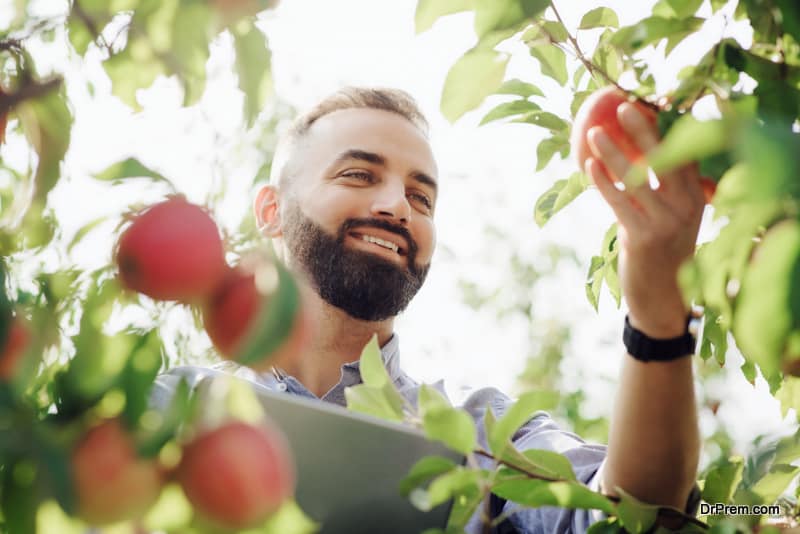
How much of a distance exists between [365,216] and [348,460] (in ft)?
3.47

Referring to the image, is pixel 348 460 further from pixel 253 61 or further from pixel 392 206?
pixel 392 206

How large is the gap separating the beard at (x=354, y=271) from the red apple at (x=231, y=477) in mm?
1383

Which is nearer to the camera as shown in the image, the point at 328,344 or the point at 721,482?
the point at 721,482

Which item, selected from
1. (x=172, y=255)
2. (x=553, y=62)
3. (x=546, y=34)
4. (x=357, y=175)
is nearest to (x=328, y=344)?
(x=357, y=175)

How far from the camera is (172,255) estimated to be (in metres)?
0.52

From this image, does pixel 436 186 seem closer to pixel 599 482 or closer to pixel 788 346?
pixel 599 482

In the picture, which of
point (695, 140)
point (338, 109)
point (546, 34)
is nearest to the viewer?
point (695, 140)

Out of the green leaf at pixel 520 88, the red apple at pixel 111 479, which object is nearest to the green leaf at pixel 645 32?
the green leaf at pixel 520 88

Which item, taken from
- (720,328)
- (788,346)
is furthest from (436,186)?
(788,346)

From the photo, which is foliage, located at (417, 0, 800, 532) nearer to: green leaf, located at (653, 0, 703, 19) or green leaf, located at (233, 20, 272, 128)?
green leaf, located at (653, 0, 703, 19)

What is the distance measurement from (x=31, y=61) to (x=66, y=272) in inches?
8.5

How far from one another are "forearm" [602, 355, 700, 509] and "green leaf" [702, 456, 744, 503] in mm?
222

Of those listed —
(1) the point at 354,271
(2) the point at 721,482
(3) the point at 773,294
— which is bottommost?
(1) the point at 354,271

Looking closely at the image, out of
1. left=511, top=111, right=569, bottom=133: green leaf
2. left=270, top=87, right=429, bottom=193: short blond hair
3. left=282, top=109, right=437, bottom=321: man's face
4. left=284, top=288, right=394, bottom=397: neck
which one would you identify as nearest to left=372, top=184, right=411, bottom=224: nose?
left=282, top=109, right=437, bottom=321: man's face
